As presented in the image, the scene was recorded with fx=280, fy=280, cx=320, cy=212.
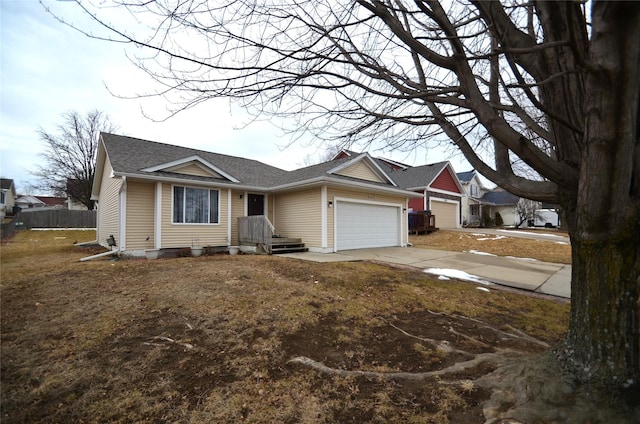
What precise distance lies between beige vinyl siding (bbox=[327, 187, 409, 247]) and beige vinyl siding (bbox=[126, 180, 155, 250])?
6.65 metres

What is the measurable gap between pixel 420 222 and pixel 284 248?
34.8 ft

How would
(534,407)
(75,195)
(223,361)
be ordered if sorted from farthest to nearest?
1. (75,195)
2. (223,361)
3. (534,407)

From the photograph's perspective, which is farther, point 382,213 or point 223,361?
point 382,213

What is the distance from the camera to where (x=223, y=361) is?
116 inches

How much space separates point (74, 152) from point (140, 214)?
25296 mm

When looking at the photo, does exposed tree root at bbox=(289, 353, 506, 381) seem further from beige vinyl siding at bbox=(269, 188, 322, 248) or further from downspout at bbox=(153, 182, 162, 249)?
downspout at bbox=(153, 182, 162, 249)

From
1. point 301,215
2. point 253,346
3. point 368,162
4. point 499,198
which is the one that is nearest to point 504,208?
point 499,198

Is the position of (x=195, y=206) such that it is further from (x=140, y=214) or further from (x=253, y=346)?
(x=253, y=346)

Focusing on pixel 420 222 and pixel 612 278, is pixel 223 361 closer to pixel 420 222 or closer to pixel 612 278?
pixel 612 278

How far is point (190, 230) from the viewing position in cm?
1082

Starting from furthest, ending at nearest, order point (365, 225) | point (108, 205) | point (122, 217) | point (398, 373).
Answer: point (108, 205) → point (365, 225) → point (122, 217) → point (398, 373)

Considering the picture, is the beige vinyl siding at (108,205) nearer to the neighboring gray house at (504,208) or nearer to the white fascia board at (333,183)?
the white fascia board at (333,183)

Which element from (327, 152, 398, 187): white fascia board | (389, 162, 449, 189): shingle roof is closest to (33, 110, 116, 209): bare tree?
(327, 152, 398, 187): white fascia board

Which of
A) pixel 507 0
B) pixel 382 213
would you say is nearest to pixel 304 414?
pixel 507 0
